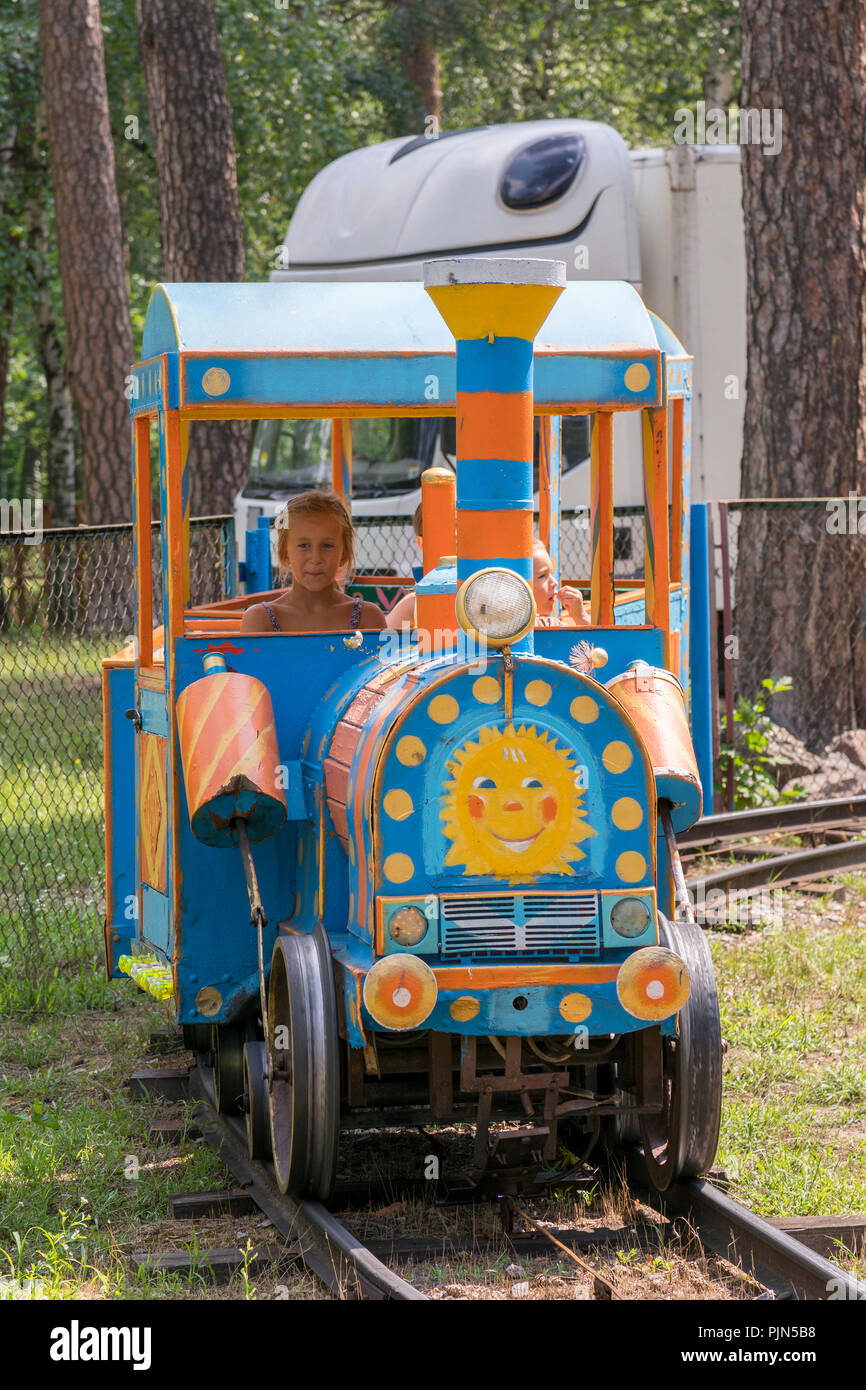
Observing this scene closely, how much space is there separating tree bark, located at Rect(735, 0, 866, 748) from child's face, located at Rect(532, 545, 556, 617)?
4433mm

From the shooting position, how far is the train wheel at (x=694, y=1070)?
4.40 metres

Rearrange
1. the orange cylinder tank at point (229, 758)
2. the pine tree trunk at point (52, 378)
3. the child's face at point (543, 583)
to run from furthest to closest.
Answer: the pine tree trunk at point (52, 378) < the child's face at point (543, 583) < the orange cylinder tank at point (229, 758)

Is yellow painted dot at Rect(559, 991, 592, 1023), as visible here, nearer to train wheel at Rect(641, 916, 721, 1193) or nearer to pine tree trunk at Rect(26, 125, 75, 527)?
train wheel at Rect(641, 916, 721, 1193)

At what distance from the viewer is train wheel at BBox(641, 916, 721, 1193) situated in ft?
14.4

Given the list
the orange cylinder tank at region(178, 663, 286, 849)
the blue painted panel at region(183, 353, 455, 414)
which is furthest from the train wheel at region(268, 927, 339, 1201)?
the blue painted panel at region(183, 353, 455, 414)

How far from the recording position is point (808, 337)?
10.4m

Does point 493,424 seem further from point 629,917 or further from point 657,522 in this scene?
→ point 629,917

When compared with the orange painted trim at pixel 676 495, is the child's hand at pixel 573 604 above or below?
below

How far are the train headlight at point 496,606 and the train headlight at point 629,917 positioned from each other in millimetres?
727

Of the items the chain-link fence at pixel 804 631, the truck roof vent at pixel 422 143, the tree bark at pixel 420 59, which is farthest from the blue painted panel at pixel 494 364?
the tree bark at pixel 420 59

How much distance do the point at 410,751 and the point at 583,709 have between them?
1.42 ft

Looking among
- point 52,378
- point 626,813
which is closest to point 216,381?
point 626,813

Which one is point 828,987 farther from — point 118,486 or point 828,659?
point 118,486

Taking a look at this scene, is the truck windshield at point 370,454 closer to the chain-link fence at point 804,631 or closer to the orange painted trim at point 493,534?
the chain-link fence at point 804,631
